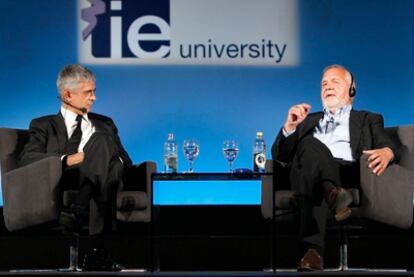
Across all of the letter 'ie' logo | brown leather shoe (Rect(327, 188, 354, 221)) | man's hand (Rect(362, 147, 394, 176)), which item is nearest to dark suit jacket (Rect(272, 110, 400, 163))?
man's hand (Rect(362, 147, 394, 176))

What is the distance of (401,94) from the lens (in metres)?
6.00

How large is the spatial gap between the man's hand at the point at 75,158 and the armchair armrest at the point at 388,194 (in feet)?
4.62

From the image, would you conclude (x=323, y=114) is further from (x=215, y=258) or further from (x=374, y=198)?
(x=215, y=258)

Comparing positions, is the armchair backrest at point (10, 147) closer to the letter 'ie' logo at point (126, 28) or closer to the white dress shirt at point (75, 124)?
the white dress shirt at point (75, 124)

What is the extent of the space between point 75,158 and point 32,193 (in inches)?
11.2

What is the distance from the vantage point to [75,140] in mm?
5109

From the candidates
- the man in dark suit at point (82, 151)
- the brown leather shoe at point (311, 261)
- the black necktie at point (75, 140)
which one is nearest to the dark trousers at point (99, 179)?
the man in dark suit at point (82, 151)

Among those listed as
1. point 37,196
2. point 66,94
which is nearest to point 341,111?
point 66,94

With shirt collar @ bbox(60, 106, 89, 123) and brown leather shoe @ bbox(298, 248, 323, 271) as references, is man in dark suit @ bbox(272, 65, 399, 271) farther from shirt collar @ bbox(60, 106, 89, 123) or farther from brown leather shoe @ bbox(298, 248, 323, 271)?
shirt collar @ bbox(60, 106, 89, 123)

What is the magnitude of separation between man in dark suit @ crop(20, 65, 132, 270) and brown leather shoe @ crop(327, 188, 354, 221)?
1149 millimetres

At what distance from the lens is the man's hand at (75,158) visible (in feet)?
15.4

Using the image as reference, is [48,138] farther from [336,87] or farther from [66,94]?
[336,87]

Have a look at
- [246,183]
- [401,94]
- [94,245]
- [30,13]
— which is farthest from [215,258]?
[30,13]

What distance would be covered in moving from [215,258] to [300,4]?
1735mm
